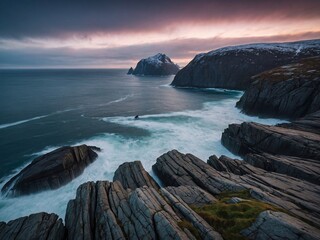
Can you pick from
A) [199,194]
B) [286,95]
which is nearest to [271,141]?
[199,194]

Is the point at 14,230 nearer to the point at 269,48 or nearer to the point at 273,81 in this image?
the point at 273,81

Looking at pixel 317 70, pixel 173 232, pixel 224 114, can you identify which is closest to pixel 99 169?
pixel 173 232

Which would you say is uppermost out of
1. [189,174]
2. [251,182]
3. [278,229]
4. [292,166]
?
[278,229]

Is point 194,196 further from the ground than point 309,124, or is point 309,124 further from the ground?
point 309,124

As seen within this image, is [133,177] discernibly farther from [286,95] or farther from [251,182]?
[286,95]

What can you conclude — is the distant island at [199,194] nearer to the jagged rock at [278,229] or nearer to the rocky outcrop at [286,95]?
the jagged rock at [278,229]

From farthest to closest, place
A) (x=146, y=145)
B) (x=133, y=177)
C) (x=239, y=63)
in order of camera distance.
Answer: (x=239, y=63)
(x=146, y=145)
(x=133, y=177)
